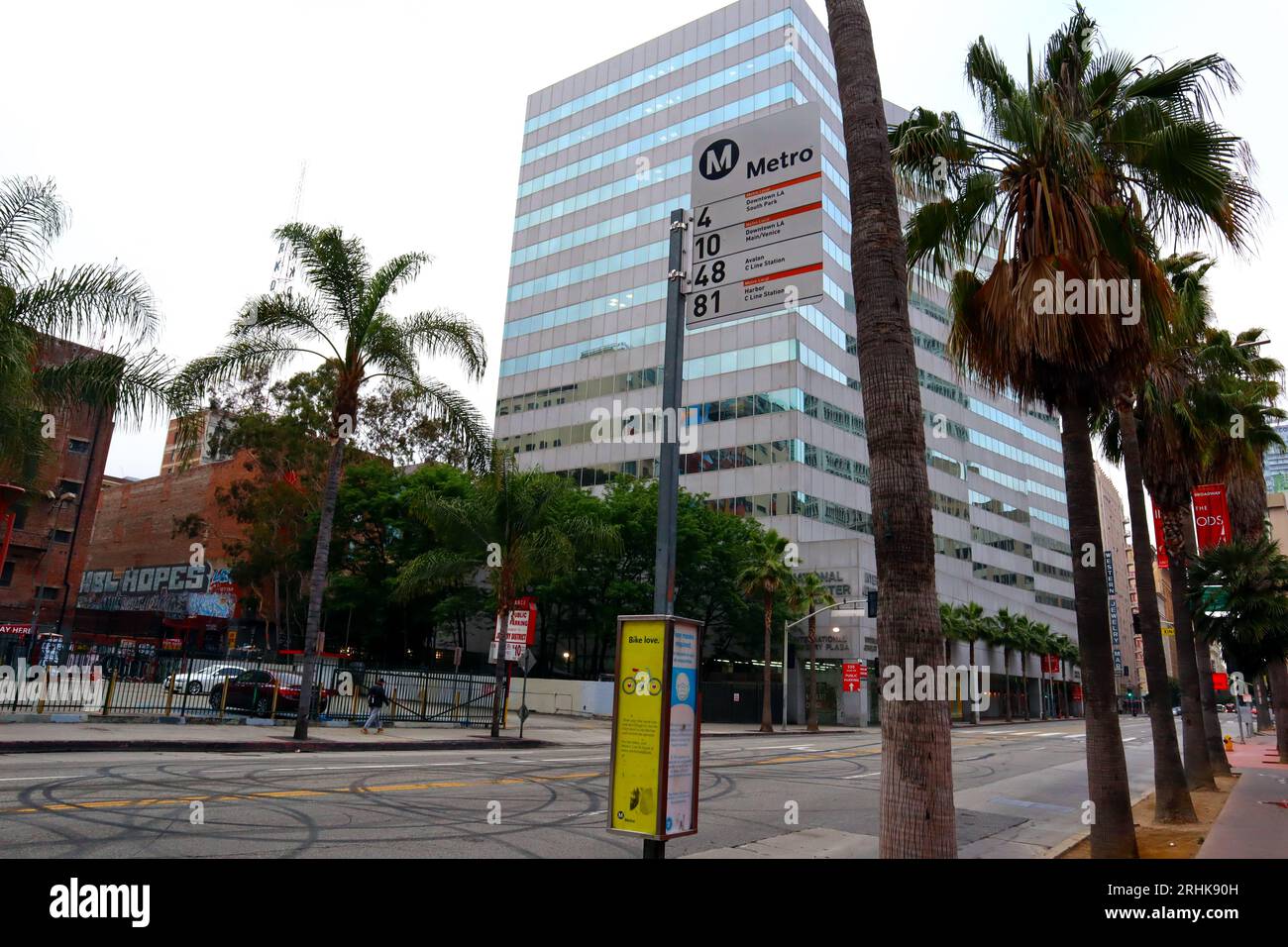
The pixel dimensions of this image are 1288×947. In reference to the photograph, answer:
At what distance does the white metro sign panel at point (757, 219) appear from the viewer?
5.33 meters

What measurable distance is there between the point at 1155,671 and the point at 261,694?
24.0 m

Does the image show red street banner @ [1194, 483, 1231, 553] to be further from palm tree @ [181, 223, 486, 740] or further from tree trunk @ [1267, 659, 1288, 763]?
palm tree @ [181, 223, 486, 740]

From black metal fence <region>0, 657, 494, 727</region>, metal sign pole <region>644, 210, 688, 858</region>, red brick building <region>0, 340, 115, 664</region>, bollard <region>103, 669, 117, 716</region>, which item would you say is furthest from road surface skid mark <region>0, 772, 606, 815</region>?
red brick building <region>0, 340, 115, 664</region>

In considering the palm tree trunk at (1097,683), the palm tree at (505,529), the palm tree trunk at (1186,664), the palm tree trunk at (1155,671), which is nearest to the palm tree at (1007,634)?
the palm tree at (505,529)

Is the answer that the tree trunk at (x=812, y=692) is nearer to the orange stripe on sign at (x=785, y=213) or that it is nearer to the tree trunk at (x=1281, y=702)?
the tree trunk at (x=1281, y=702)

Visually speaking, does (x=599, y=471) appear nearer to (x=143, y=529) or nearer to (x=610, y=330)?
(x=610, y=330)

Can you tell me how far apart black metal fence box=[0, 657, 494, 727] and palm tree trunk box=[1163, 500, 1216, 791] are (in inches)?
870

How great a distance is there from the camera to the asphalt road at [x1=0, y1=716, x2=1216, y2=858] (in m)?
8.06
